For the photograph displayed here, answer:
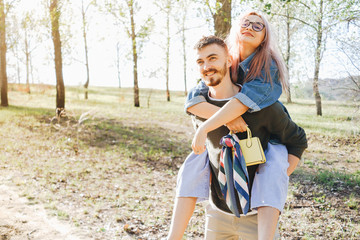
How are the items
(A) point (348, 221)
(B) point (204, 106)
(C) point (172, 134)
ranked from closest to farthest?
(B) point (204, 106)
(A) point (348, 221)
(C) point (172, 134)

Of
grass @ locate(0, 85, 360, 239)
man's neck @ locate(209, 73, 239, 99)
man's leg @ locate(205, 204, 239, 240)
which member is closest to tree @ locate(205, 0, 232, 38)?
grass @ locate(0, 85, 360, 239)

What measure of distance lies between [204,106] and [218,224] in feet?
2.84

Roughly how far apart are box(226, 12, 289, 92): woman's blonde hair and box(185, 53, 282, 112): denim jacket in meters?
0.03

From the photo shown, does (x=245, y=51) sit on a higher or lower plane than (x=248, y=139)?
higher

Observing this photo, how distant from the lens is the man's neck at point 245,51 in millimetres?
2172

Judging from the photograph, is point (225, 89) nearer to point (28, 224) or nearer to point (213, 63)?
point (213, 63)

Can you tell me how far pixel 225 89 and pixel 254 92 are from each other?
24cm

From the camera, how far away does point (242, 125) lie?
1891 millimetres

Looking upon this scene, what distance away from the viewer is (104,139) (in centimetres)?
983

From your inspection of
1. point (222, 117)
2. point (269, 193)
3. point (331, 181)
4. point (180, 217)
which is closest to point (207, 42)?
point (222, 117)

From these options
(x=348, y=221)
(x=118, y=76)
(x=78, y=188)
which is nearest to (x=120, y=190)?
(x=78, y=188)

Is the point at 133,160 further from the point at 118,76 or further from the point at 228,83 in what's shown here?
the point at 118,76

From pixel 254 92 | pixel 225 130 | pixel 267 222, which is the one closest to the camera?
pixel 267 222

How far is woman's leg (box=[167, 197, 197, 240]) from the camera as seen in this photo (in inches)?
76.7
